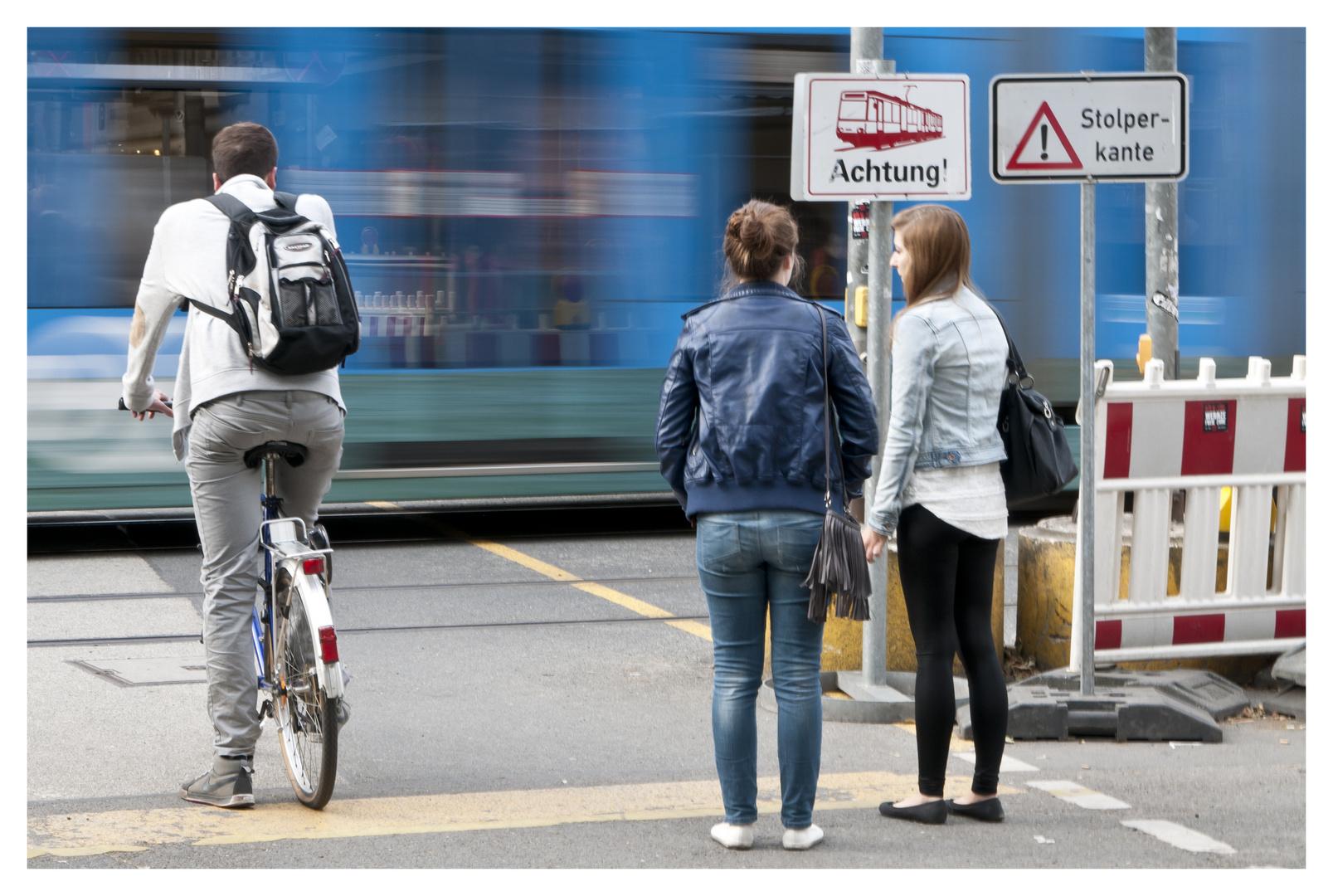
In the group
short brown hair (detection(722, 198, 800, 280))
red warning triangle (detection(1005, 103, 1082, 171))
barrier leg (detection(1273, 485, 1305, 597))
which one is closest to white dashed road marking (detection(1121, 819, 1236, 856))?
short brown hair (detection(722, 198, 800, 280))

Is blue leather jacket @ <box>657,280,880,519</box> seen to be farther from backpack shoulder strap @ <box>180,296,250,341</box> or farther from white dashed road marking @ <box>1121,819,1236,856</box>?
white dashed road marking @ <box>1121,819,1236,856</box>

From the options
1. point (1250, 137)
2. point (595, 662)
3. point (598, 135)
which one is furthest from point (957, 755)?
point (1250, 137)

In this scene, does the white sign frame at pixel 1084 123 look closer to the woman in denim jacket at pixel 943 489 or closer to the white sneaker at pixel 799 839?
the woman in denim jacket at pixel 943 489

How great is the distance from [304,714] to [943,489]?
1.88 meters

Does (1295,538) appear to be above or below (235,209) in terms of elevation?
below

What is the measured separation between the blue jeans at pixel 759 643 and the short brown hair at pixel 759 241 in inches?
24.3

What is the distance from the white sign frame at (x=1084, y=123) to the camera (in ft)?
16.7

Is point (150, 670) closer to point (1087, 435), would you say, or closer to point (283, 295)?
point (283, 295)

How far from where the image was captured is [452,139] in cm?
888

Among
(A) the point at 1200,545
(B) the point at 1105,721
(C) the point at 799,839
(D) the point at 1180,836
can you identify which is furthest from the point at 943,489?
(A) the point at 1200,545

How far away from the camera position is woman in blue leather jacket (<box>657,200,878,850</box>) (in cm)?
381

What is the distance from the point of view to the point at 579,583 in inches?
324

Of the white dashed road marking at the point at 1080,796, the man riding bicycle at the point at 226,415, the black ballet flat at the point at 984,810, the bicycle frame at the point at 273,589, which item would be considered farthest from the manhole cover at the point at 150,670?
the white dashed road marking at the point at 1080,796

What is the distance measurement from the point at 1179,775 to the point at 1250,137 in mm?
6798
